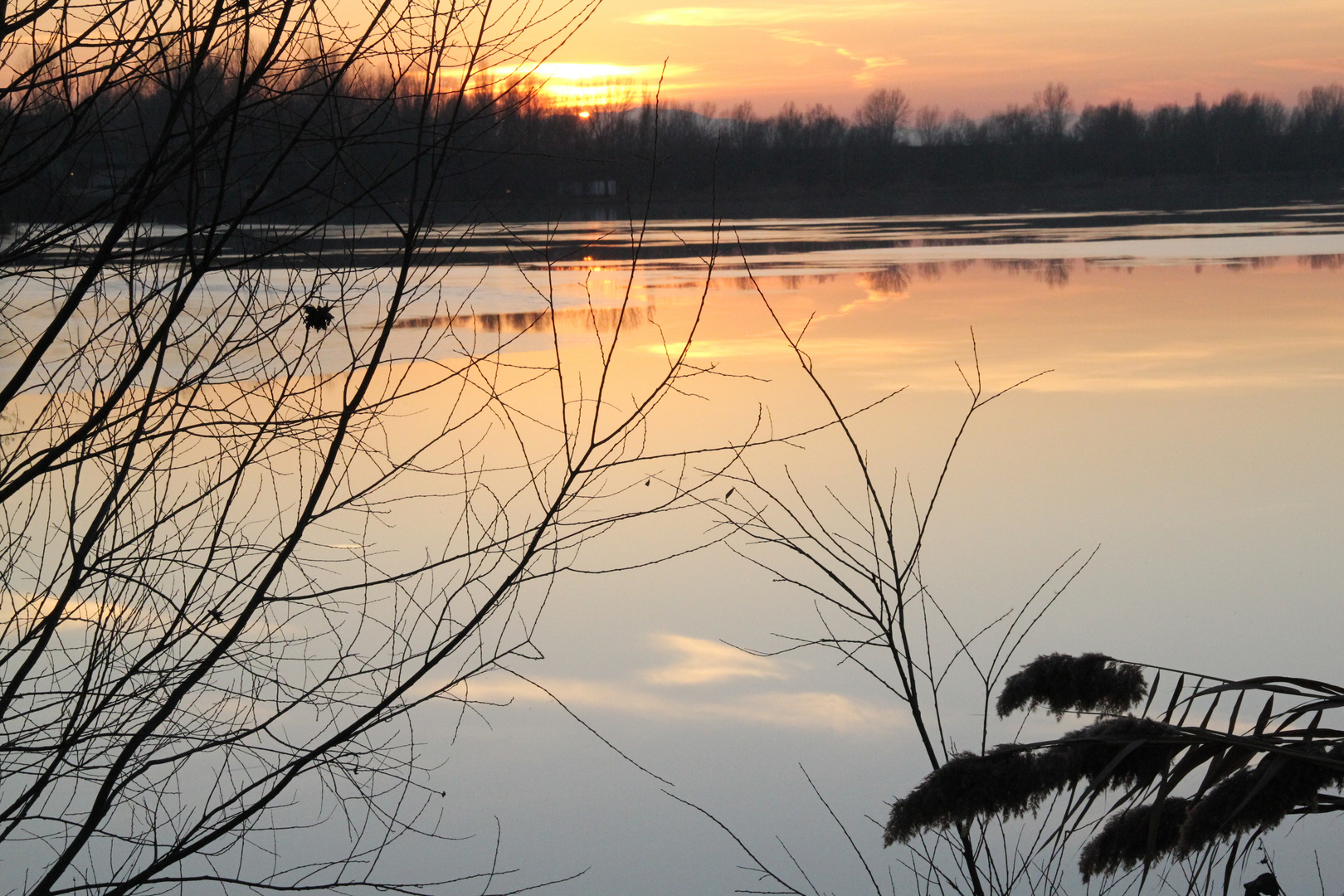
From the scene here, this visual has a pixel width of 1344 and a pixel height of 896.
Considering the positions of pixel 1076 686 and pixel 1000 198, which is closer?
pixel 1076 686

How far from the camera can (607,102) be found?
259cm

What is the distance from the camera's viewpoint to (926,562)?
5.50 m

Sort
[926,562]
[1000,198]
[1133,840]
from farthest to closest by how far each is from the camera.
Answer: [1000,198] < [926,562] < [1133,840]

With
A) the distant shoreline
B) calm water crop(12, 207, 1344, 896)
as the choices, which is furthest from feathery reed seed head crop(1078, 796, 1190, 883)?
the distant shoreline

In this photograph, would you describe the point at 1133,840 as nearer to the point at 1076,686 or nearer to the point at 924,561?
the point at 1076,686

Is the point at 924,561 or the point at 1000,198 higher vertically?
the point at 1000,198

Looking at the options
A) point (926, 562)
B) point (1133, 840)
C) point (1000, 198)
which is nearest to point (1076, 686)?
point (1133, 840)

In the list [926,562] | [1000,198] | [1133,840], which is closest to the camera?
[1133,840]

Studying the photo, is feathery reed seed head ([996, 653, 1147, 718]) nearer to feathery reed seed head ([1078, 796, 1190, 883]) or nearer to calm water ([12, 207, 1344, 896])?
feathery reed seed head ([1078, 796, 1190, 883])

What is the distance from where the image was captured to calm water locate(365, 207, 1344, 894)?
12.7ft

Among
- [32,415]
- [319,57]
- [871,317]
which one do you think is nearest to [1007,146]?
[871,317]

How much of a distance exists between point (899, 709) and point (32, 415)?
221 inches

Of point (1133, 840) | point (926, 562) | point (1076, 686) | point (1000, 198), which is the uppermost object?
point (1000, 198)

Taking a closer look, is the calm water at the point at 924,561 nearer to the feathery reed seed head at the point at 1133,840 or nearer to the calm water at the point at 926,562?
the calm water at the point at 926,562
